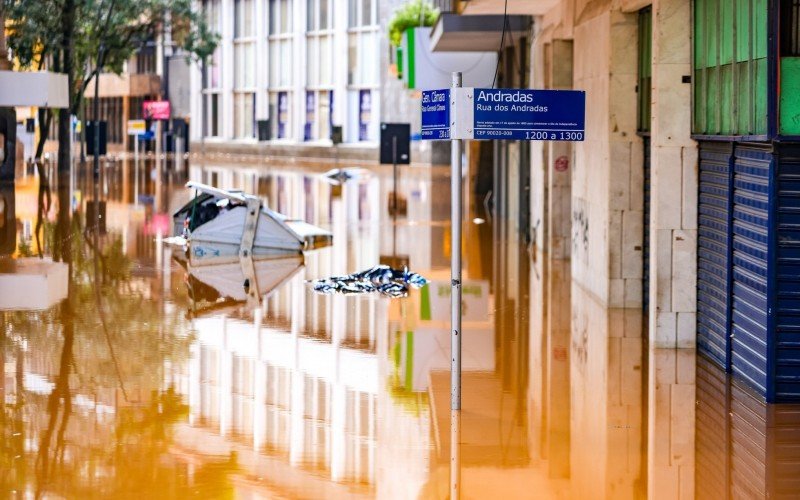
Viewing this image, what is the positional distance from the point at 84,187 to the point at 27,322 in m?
33.1

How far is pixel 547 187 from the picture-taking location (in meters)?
26.4

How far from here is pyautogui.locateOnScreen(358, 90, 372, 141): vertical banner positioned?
267ft

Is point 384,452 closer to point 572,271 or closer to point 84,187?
point 572,271

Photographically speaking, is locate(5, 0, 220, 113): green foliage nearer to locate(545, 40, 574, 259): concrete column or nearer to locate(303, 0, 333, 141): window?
locate(303, 0, 333, 141): window

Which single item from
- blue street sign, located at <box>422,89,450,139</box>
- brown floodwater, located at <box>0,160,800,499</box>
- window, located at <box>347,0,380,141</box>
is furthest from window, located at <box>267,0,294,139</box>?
blue street sign, located at <box>422,89,450,139</box>

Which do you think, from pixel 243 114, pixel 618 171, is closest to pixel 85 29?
pixel 243 114

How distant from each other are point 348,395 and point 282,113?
253 ft

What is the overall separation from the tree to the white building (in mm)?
15753

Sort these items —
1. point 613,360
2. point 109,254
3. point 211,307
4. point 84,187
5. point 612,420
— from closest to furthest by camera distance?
point 612,420
point 613,360
point 211,307
point 109,254
point 84,187

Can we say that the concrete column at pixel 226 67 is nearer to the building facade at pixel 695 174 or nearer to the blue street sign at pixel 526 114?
the building facade at pixel 695 174

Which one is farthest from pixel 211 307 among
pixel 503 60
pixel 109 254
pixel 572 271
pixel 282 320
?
pixel 503 60

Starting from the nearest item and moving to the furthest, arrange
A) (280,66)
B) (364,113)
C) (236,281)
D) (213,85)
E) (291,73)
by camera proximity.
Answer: (236,281)
(364,113)
(291,73)
(280,66)
(213,85)

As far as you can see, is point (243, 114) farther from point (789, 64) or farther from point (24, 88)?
point (789, 64)

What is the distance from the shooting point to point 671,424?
472 inches
